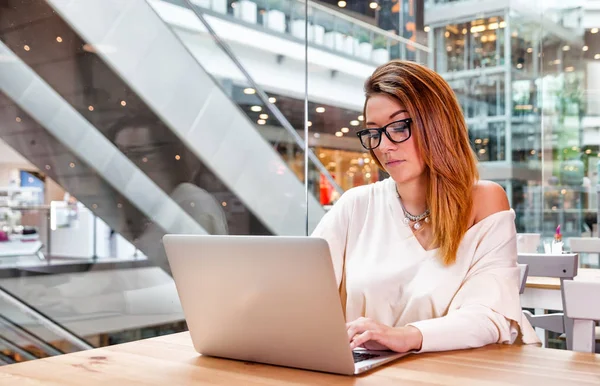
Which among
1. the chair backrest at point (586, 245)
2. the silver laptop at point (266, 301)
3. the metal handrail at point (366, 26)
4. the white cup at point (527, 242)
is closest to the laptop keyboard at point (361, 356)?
the silver laptop at point (266, 301)

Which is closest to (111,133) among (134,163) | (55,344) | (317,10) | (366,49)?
(134,163)

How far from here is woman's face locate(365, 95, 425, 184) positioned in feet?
5.32

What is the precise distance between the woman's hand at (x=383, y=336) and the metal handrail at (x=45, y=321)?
3021mm

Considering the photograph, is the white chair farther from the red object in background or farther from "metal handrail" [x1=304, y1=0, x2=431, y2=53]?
"metal handrail" [x1=304, y1=0, x2=431, y2=53]

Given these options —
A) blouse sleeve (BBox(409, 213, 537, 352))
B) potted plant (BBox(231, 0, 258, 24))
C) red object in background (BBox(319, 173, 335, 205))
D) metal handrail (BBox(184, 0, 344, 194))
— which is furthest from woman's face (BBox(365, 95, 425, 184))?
red object in background (BBox(319, 173, 335, 205))

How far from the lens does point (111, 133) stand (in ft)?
14.7

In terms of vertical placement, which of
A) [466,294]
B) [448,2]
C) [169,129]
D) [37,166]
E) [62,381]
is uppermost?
[448,2]

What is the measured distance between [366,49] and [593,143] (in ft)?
8.73

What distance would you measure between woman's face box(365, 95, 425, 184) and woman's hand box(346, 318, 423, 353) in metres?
0.44

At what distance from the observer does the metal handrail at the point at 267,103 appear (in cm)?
493

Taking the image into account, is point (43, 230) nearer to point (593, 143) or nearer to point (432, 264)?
point (432, 264)

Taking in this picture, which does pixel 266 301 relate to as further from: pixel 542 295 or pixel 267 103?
pixel 267 103

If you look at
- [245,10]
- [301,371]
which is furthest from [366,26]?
[301,371]

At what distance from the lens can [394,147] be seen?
1618 millimetres
